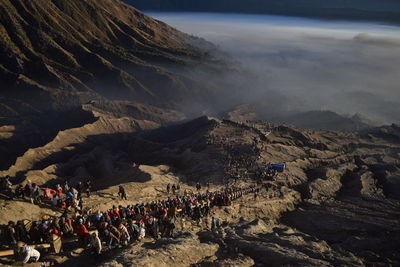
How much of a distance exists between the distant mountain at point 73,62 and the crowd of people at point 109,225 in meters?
102

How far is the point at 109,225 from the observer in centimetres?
2481

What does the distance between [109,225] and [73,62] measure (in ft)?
450

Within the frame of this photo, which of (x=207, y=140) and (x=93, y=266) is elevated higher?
(x=207, y=140)

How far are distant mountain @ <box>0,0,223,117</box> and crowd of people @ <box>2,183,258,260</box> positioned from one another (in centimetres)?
10221

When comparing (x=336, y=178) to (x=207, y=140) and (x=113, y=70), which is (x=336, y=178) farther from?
(x=113, y=70)

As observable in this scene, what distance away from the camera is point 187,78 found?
16000 centimetres

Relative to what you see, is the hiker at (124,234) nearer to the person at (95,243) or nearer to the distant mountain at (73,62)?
the person at (95,243)

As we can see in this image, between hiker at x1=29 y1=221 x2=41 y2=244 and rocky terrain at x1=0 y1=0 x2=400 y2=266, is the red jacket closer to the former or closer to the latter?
rocky terrain at x1=0 y1=0 x2=400 y2=266

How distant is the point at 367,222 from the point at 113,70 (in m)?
122

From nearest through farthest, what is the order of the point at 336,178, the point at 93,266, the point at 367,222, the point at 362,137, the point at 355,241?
the point at 93,266
the point at 355,241
the point at 367,222
the point at 336,178
the point at 362,137

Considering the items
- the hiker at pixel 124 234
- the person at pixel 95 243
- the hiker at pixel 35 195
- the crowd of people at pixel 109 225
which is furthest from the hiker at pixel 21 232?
the hiker at pixel 35 195

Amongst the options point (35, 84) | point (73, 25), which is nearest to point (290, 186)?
point (35, 84)

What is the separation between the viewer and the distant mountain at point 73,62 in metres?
135

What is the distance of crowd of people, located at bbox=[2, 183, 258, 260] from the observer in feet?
75.7
